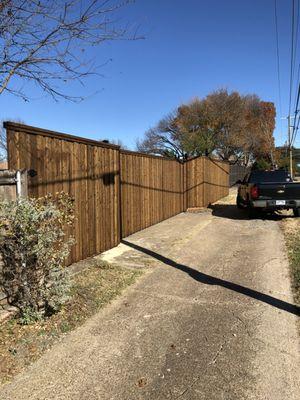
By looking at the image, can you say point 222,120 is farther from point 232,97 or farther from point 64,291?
point 64,291

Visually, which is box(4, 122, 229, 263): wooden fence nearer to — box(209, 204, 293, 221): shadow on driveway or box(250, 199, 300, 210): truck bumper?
box(209, 204, 293, 221): shadow on driveway

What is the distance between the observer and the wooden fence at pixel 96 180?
5840mm

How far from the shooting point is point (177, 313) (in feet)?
15.9

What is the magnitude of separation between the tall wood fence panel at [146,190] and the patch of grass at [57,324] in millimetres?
3538

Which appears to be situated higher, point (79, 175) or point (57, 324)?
point (79, 175)

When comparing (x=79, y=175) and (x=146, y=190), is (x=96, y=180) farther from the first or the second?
(x=146, y=190)

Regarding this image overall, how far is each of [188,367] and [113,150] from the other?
570 cm

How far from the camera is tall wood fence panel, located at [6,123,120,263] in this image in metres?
5.70

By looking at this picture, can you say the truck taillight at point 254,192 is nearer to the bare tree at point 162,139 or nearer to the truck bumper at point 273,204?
the truck bumper at point 273,204

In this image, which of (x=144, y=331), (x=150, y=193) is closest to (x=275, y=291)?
(x=144, y=331)

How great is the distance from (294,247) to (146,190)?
4.24 metres

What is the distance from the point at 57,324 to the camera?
14.5ft

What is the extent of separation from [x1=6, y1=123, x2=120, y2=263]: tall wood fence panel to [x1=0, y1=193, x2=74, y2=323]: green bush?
53.4 inches

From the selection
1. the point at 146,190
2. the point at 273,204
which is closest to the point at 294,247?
the point at 146,190
